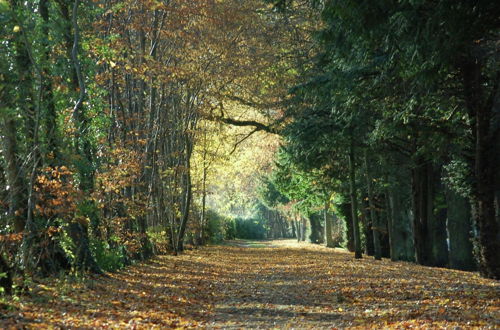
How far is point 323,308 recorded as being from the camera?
927 centimetres

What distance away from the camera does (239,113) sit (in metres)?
32.0

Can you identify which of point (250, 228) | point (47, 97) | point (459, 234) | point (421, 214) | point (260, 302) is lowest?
point (260, 302)

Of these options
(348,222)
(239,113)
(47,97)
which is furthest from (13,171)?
(348,222)

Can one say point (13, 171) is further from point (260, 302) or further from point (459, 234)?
point (459, 234)

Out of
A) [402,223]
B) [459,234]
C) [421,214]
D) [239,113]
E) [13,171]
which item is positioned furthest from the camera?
[239,113]

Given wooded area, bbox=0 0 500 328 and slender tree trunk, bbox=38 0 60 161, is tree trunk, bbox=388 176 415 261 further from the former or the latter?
slender tree trunk, bbox=38 0 60 161

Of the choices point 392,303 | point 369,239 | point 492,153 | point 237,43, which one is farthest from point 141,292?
point 369,239

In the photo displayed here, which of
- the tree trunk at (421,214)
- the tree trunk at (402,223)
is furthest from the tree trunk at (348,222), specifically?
the tree trunk at (421,214)

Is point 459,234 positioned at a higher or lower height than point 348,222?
lower

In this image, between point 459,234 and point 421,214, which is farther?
point 459,234

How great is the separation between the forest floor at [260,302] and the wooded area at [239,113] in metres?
0.99

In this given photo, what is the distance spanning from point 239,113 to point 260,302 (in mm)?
22462

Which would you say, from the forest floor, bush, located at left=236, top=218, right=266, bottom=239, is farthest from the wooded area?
bush, located at left=236, top=218, right=266, bottom=239

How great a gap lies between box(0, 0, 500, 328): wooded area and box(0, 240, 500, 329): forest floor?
3.26 ft
